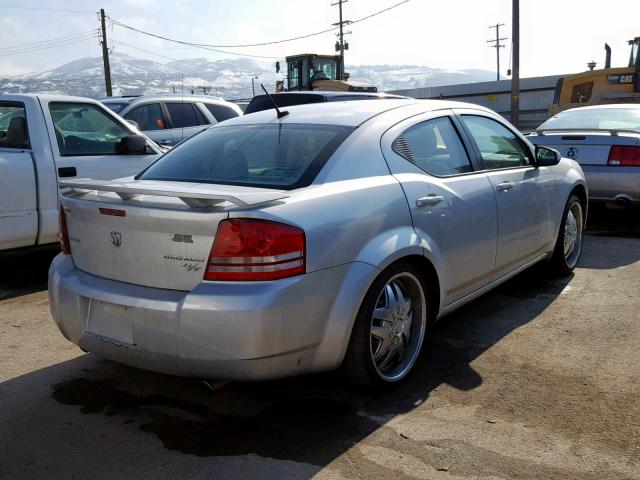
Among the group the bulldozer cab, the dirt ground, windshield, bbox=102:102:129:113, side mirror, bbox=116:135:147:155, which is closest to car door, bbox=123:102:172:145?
windshield, bbox=102:102:129:113

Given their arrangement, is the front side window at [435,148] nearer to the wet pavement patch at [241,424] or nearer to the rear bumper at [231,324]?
the rear bumper at [231,324]

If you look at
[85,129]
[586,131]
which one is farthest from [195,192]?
[586,131]

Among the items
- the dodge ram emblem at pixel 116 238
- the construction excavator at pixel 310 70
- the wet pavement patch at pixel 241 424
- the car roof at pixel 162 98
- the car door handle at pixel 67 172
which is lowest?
the wet pavement patch at pixel 241 424

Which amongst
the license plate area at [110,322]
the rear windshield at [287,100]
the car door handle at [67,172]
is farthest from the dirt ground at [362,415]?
the rear windshield at [287,100]

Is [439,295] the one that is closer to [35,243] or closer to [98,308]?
[98,308]

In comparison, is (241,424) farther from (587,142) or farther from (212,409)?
(587,142)

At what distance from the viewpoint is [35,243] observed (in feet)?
19.1

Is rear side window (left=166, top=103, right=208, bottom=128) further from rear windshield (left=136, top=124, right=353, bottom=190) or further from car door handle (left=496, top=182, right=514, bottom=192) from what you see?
car door handle (left=496, top=182, right=514, bottom=192)

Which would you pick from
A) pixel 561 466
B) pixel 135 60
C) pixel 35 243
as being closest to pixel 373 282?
pixel 561 466

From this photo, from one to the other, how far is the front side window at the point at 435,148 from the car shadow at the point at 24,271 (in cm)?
372

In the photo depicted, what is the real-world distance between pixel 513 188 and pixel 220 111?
23.7 ft

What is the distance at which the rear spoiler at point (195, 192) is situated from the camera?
109 inches

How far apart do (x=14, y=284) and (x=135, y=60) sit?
663ft

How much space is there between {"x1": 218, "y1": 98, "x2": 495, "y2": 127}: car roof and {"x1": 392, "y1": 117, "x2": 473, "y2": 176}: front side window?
15 cm
